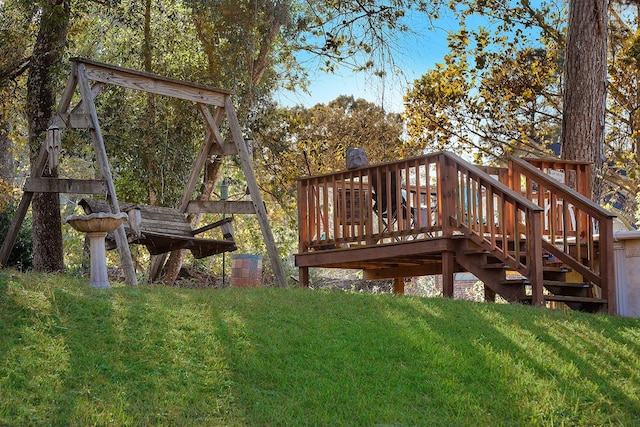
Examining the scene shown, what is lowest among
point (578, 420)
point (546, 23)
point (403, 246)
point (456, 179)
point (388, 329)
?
point (578, 420)

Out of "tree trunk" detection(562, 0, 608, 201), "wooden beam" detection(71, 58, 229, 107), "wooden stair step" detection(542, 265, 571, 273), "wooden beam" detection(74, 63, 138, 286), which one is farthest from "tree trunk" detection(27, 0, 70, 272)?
"tree trunk" detection(562, 0, 608, 201)

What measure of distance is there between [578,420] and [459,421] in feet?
2.61

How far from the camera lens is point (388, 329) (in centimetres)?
683

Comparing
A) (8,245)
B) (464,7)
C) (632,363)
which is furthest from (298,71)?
(632,363)

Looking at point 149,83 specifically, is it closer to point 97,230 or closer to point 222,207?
point 222,207

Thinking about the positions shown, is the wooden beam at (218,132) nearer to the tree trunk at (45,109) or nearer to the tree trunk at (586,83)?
the tree trunk at (45,109)

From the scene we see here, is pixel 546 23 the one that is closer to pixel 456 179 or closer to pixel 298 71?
pixel 298 71

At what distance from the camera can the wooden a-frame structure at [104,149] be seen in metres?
8.80

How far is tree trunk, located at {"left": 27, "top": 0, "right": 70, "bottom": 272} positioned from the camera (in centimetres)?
1235

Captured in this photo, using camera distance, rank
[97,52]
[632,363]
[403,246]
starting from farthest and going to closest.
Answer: [97,52]
[403,246]
[632,363]

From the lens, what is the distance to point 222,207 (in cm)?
1053

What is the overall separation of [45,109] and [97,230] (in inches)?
217

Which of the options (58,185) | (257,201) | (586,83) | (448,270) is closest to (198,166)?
(257,201)

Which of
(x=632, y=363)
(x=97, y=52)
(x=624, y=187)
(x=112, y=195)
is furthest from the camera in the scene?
(x=624, y=187)
